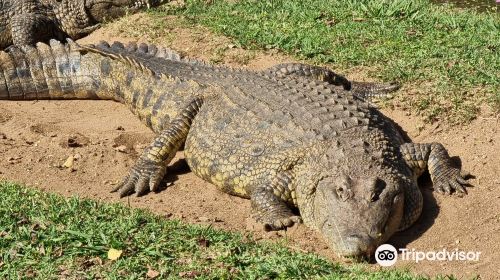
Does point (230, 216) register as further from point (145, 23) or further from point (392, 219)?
point (145, 23)

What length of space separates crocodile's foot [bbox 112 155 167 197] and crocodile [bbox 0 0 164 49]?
436cm

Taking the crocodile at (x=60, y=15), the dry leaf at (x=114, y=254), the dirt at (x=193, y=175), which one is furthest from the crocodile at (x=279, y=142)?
the crocodile at (x=60, y=15)

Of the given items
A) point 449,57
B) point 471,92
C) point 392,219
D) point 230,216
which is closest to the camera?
point 392,219

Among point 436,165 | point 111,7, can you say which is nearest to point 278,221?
point 436,165

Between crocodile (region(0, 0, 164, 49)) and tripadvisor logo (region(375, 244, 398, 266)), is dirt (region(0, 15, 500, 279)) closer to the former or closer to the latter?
tripadvisor logo (region(375, 244, 398, 266))

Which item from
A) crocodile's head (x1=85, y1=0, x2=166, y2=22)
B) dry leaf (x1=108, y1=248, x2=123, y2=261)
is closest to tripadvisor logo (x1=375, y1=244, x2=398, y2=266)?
dry leaf (x1=108, y1=248, x2=123, y2=261)

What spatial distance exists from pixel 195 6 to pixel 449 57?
3634 mm

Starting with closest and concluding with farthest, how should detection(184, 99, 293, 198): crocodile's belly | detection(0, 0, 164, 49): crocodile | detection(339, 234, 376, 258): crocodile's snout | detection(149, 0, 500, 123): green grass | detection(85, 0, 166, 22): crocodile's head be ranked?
detection(339, 234, 376, 258): crocodile's snout, detection(184, 99, 293, 198): crocodile's belly, detection(149, 0, 500, 123): green grass, detection(0, 0, 164, 49): crocodile, detection(85, 0, 166, 22): crocodile's head

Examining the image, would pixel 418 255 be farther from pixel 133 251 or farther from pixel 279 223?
pixel 133 251

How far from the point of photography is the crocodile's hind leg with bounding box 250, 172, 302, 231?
217 inches

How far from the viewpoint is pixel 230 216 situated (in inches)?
226

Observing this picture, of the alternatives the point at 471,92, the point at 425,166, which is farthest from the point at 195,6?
the point at 425,166

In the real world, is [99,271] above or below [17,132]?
above

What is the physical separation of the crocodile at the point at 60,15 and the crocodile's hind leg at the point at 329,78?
3.51 metres
